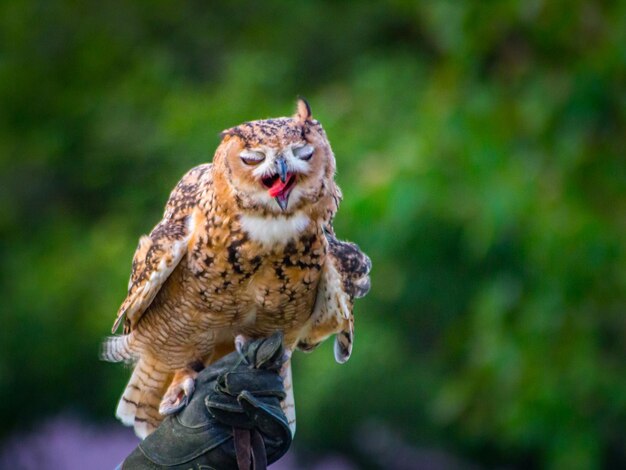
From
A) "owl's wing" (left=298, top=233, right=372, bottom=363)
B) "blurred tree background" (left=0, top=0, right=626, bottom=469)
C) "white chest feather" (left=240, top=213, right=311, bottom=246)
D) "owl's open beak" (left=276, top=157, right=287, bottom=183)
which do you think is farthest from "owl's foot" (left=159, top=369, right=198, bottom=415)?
"blurred tree background" (left=0, top=0, right=626, bottom=469)

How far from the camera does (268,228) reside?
3.15m

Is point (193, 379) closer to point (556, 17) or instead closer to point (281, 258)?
point (281, 258)

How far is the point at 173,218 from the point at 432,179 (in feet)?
7.65

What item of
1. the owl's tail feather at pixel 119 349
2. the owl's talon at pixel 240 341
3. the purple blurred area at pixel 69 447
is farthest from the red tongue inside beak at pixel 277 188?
the purple blurred area at pixel 69 447

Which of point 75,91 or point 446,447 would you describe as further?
point 75,91

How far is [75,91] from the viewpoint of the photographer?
28.9 ft

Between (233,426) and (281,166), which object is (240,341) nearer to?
(233,426)

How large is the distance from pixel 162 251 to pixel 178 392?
19.5 inches

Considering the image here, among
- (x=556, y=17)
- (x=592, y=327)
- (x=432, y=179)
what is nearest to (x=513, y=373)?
(x=592, y=327)

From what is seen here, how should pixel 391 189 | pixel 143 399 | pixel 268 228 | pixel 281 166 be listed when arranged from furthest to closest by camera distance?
pixel 391 189
pixel 143 399
pixel 268 228
pixel 281 166

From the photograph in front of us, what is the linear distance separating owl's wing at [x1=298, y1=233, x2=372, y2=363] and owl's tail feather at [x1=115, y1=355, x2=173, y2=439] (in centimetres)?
52

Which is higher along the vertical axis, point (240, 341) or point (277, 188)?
point (277, 188)

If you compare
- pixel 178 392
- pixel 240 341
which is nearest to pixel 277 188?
pixel 240 341

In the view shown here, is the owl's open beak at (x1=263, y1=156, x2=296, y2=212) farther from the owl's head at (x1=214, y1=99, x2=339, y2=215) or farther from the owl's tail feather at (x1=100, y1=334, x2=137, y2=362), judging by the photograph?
the owl's tail feather at (x1=100, y1=334, x2=137, y2=362)
